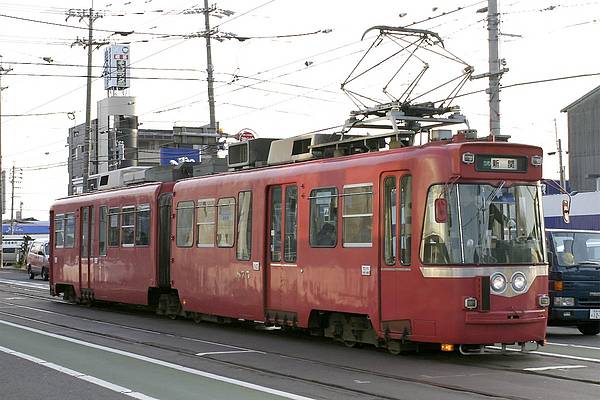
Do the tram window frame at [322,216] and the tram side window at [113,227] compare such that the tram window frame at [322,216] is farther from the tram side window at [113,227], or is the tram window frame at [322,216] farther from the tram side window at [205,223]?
the tram side window at [113,227]

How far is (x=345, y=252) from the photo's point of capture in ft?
48.5

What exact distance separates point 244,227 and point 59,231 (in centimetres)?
1202

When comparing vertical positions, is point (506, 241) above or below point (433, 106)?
below

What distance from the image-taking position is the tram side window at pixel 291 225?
16172mm

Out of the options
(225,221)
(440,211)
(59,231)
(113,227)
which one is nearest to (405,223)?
(440,211)

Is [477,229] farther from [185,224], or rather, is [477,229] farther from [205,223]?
[185,224]

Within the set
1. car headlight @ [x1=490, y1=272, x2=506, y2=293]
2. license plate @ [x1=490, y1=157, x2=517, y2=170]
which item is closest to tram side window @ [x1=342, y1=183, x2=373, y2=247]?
license plate @ [x1=490, y1=157, x2=517, y2=170]

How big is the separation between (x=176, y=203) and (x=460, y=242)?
356 inches

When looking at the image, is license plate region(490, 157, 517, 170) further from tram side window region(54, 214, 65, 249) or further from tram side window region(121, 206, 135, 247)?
tram side window region(54, 214, 65, 249)

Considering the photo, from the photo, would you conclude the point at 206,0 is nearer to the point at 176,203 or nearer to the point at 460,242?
the point at 176,203

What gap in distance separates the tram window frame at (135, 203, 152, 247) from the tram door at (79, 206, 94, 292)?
325cm

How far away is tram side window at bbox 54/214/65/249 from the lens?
2789cm

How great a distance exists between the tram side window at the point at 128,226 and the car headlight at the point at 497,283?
1163 cm

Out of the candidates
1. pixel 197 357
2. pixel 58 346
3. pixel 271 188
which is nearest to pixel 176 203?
pixel 271 188
